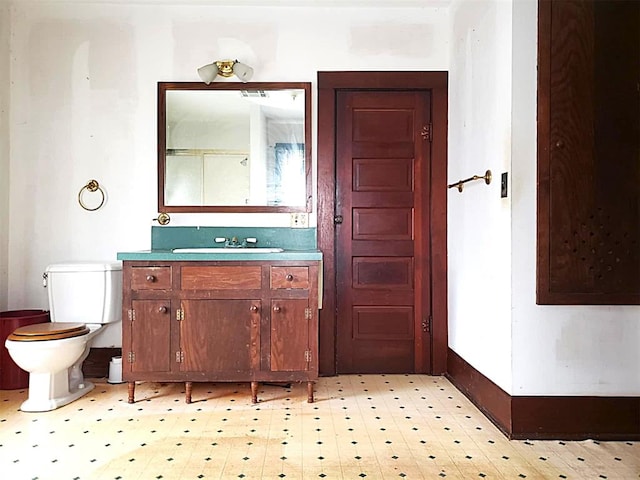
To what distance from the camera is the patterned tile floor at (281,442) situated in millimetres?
2033

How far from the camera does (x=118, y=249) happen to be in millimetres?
3371

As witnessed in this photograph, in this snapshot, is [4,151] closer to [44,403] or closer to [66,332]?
[66,332]

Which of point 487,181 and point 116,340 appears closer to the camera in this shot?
point 487,181

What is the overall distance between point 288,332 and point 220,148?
1.29 m

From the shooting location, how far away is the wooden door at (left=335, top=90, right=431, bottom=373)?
344 centimetres

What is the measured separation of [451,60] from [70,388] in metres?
2.98

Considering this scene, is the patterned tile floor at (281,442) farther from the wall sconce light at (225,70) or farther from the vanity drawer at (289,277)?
the wall sconce light at (225,70)

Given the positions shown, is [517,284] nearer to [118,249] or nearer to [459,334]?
[459,334]

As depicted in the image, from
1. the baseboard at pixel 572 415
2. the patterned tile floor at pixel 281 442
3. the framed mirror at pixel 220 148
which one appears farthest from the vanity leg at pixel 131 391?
the baseboard at pixel 572 415

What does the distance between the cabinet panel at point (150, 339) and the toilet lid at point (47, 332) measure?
27cm

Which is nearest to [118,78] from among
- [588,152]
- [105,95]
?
[105,95]

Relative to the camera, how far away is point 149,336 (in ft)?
9.16

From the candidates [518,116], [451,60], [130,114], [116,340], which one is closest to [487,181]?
[518,116]

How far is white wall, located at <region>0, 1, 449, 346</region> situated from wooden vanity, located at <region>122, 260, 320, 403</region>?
636 mm
